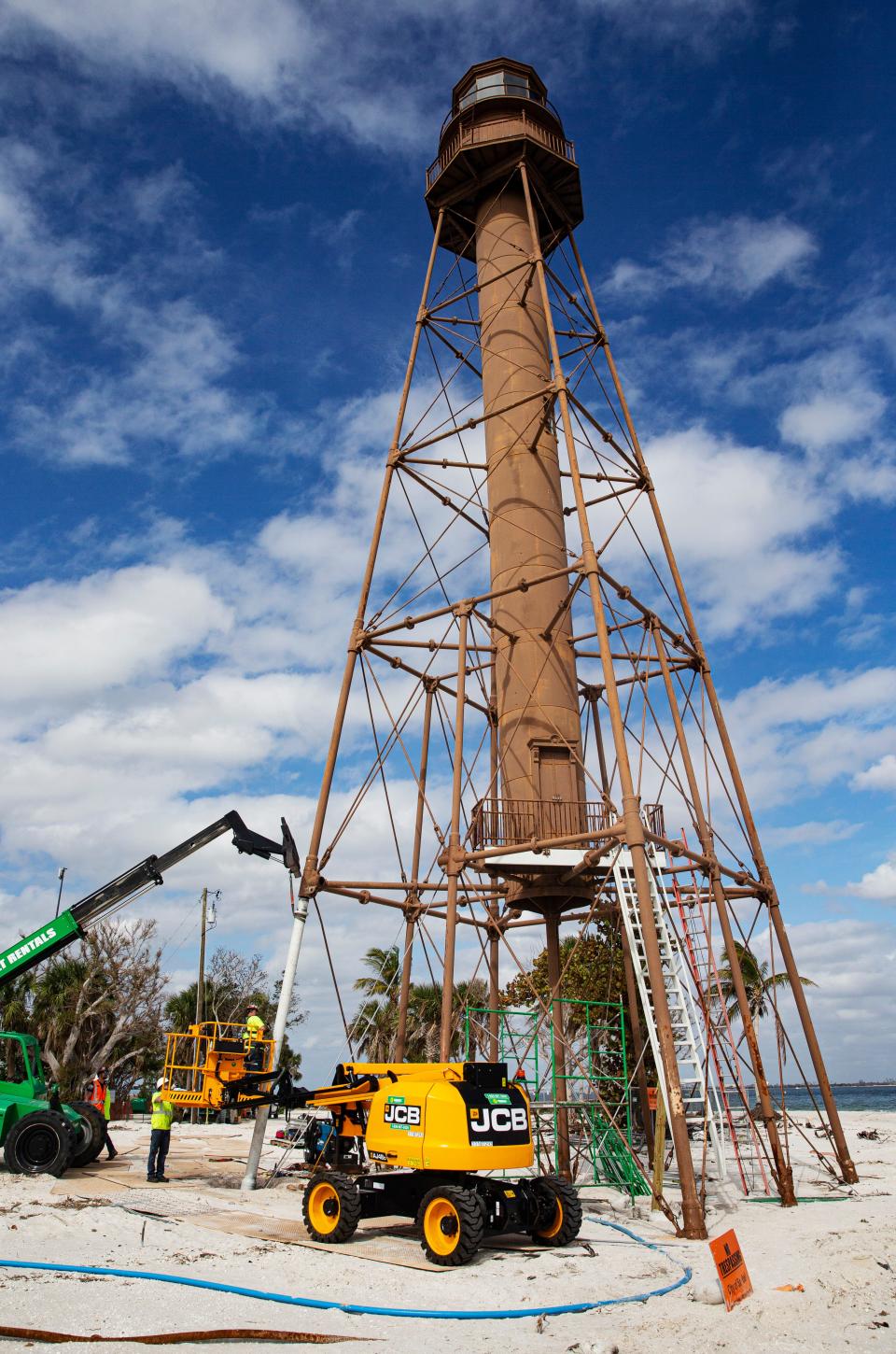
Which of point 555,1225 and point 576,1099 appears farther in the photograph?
point 576,1099

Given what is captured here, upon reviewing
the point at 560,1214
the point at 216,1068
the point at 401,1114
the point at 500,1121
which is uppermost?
the point at 216,1068

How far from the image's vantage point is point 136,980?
35094mm

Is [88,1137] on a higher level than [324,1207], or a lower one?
higher

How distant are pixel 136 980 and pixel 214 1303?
28.9 meters

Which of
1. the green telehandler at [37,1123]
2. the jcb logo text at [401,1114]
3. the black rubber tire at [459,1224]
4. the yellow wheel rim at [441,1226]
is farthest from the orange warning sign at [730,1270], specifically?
the green telehandler at [37,1123]

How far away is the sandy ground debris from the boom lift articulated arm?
3.81 meters

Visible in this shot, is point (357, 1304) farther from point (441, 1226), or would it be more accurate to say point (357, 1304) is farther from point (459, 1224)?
point (441, 1226)

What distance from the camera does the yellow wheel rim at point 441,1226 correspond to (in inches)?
405

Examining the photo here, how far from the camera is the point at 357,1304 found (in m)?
8.56

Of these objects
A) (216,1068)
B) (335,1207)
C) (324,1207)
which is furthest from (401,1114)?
(216,1068)

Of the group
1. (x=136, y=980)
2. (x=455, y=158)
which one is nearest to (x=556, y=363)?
(x=455, y=158)

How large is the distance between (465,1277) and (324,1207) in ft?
8.65

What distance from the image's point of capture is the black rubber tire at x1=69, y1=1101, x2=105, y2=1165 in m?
16.7

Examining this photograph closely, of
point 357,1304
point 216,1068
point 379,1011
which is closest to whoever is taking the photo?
point 357,1304
